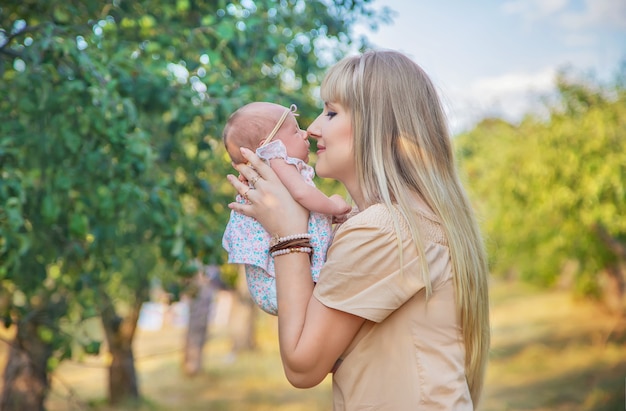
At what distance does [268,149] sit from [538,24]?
70.1ft

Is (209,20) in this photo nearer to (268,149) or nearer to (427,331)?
(268,149)

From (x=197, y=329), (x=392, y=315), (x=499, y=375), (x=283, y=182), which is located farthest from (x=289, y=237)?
(x=499, y=375)

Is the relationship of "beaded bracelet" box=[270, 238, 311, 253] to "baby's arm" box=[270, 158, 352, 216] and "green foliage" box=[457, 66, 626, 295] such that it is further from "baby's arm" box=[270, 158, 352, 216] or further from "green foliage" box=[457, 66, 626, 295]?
"green foliage" box=[457, 66, 626, 295]

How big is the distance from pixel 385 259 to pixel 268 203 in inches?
12.4

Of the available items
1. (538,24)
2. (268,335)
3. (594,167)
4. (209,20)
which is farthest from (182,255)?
(538,24)

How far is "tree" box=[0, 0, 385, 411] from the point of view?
3.14m

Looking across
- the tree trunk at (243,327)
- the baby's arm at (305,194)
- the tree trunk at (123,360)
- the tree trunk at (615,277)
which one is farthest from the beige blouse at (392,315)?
the tree trunk at (243,327)

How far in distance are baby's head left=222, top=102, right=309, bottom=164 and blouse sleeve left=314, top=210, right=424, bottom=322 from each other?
0.37 meters

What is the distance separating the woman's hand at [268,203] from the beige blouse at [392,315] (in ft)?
0.38

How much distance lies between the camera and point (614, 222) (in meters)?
10.2

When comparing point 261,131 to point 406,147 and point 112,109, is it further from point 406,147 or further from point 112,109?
point 112,109

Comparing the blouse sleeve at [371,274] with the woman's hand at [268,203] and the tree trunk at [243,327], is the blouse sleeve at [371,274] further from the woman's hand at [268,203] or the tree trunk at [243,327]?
the tree trunk at [243,327]

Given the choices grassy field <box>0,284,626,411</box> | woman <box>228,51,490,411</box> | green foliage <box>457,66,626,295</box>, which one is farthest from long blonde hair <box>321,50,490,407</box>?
green foliage <box>457,66,626,295</box>

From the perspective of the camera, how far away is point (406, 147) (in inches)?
68.1
